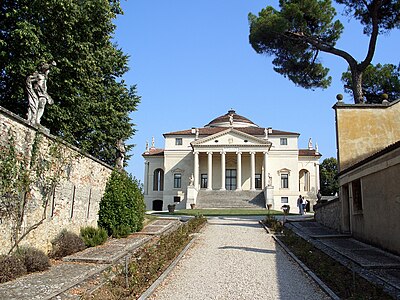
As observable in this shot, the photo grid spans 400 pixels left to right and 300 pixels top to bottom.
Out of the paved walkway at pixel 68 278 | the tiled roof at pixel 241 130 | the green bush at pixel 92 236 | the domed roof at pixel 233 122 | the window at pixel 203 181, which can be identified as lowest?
the paved walkway at pixel 68 278

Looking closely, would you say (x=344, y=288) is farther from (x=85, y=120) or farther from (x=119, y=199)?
(x=85, y=120)

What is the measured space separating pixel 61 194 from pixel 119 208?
4.27 metres

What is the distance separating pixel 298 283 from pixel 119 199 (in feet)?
30.8

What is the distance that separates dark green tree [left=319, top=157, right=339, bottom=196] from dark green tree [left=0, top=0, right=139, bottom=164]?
55767 millimetres

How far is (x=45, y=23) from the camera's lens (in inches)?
647

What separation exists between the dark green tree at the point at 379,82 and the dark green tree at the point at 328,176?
40.7 metres

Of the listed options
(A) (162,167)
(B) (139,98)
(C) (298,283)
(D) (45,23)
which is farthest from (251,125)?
(C) (298,283)

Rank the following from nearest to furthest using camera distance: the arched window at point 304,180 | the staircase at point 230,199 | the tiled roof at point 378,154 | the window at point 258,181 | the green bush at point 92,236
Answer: the tiled roof at point 378,154 → the green bush at point 92,236 → the staircase at point 230,199 → the window at point 258,181 → the arched window at point 304,180

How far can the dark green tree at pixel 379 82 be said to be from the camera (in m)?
28.1

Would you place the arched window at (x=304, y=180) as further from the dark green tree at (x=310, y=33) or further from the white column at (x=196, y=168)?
the dark green tree at (x=310, y=33)

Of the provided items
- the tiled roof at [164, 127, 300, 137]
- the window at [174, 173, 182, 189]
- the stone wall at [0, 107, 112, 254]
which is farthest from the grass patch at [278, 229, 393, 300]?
the tiled roof at [164, 127, 300, 137]

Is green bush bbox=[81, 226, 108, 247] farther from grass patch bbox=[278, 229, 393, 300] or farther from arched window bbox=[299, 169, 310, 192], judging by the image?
arched window bbox=[299, 169, 310, 192]

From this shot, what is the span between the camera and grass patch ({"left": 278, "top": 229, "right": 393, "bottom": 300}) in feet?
22.0

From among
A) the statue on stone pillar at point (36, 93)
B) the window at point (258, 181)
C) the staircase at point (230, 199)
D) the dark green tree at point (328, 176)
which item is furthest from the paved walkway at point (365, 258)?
→ the dark green tree at point (328, 176)
